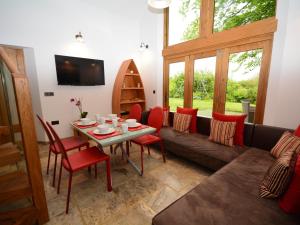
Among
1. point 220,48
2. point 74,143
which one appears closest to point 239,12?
point 220,48

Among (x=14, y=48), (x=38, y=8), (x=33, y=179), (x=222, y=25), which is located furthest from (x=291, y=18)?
(x=14, y=48)

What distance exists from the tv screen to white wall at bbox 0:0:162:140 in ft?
0.44

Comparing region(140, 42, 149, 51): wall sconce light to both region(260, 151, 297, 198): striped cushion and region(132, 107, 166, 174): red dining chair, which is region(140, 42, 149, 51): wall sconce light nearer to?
region(132, 107, 166, 174): red dining chair

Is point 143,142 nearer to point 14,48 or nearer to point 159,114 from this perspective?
point 159,114

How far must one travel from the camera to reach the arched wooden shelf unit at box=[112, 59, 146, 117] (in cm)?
387

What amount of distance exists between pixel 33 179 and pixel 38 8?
3.22 meters

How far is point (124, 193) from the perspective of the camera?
5.86 ft

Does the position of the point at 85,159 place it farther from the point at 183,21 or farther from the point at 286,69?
the point at 183,21

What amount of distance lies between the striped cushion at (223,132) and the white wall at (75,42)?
2.18 m

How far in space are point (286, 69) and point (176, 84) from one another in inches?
83.3

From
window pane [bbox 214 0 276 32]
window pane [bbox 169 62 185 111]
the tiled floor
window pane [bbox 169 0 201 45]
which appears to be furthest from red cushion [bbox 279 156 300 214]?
window pane [bbox 169 0 201 45]

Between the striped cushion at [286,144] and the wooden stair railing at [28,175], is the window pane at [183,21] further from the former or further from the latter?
the wooden stair railing at [28,175]

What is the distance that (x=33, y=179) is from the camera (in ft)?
4.31

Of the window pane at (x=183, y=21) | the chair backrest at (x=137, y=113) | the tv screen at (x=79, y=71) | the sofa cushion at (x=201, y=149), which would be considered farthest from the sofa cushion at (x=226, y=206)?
Result: the tv screen at (x=79, y=71)
